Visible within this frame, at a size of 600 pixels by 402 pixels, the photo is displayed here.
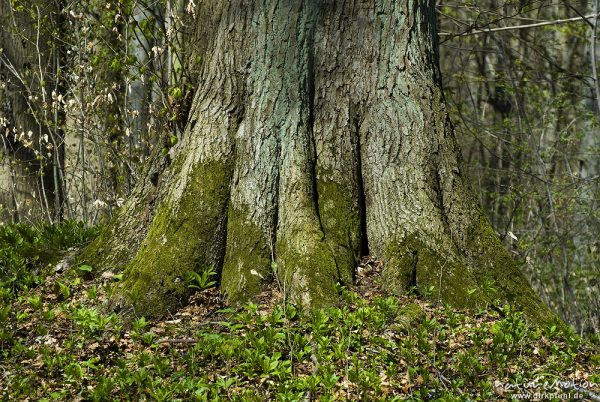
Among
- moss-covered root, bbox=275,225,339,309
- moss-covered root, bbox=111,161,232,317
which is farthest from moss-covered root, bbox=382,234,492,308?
moss-covered root, bbox=111,161,232,317

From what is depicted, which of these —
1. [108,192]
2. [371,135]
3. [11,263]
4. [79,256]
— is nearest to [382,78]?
[371,135]

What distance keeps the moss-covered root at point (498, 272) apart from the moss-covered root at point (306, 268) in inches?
44.4

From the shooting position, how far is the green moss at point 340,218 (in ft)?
17.3

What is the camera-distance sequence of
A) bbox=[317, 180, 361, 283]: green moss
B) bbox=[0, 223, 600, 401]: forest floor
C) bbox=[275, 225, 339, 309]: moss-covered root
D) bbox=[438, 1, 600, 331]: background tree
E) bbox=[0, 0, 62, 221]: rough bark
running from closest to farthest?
1. bbox=[0, 223, 600, 401]: forest floor
2. bbox=[275, 225, 339, 309]: moss-covered root
3. bbox=[317, 180, 361, 283]: green moss
4. bbox=[438, 1, 600, 331]: background tree
5. bbox=[0, 0, 62, 221]: rough bark

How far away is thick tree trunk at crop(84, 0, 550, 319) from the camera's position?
518 centimetres

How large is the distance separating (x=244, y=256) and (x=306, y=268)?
51 centimetres

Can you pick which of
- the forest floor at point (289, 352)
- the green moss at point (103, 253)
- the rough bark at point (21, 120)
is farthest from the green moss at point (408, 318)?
the rough bark at point (21, 120)

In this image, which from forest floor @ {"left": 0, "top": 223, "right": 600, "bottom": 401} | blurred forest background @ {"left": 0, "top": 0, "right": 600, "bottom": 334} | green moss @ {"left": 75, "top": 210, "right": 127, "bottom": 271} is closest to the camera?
forest floor @ {"left": 0, "top": 223, "right": 600, "bottom": 401}

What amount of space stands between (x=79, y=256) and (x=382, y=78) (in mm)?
2887

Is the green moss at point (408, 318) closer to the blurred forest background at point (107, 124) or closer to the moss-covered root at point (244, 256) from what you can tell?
the moss-covered root at point (244, 256)

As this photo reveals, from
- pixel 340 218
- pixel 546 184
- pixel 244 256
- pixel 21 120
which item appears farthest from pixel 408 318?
pixel 21 120

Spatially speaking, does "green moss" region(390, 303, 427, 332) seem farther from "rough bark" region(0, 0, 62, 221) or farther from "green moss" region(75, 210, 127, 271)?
"rough bark" region(0, 0, 62, 221)

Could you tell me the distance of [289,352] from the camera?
14.7 feet

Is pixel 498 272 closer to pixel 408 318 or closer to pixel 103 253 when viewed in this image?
pixel 408 318
